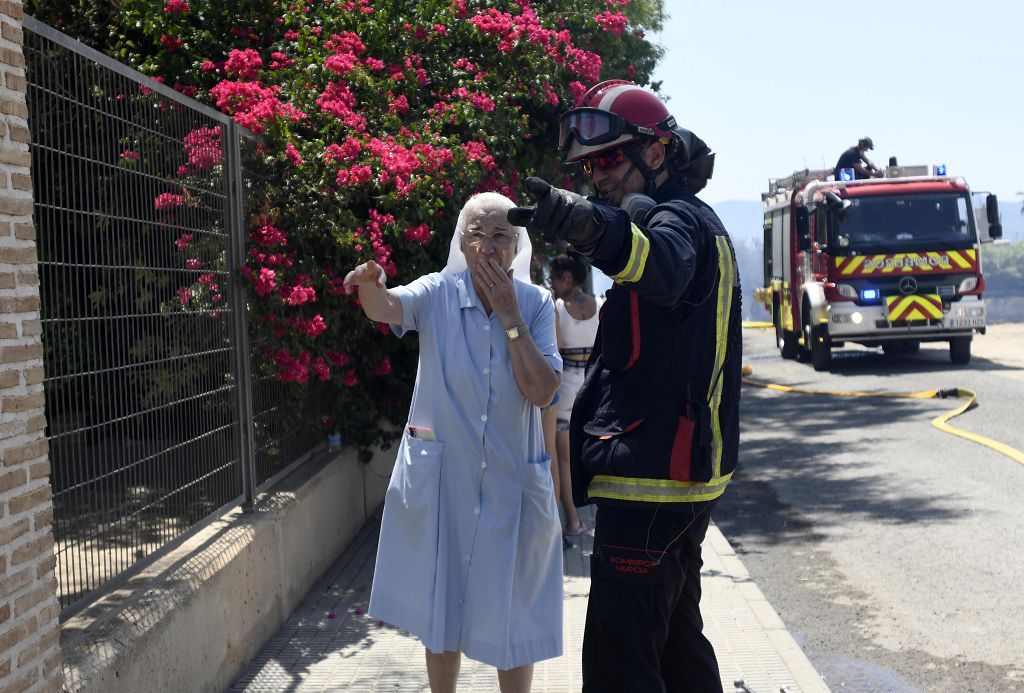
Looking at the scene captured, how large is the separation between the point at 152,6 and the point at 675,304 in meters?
5.86

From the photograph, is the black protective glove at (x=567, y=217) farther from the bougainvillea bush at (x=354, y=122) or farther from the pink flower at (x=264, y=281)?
the pink flower at (x=264, y=281)

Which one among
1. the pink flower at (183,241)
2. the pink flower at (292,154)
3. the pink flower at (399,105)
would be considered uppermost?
the pink flower at (399,105)

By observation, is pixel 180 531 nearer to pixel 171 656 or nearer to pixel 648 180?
pixel 171 656

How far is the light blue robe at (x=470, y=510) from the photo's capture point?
392 centimetres

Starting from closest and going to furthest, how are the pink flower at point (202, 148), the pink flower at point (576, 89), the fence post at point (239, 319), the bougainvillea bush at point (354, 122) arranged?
the pink flower at point (202, 148) → the fence post at point (239, 319) → the bougainvillea bush at point (354, 122) → the pink flower at point (576, 89)

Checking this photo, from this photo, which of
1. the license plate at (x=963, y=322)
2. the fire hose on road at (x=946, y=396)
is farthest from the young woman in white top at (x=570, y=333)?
the license plate at (x=963, y=322)

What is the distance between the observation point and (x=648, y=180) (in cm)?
344

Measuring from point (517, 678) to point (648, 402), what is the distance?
1253 millimetres

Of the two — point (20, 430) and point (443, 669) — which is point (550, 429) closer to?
point (443, 669)

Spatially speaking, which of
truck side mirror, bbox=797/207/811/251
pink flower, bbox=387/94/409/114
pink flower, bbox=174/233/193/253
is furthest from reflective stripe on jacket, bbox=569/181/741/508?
truck side mirror, bbox=797/207/811/251

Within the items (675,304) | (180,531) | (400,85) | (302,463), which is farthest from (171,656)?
(400,85)

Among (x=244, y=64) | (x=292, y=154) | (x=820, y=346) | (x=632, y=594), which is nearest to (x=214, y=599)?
(x=632, y=594)

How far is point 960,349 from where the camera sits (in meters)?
20.3

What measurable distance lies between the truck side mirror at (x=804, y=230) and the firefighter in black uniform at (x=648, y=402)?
57.0ft
